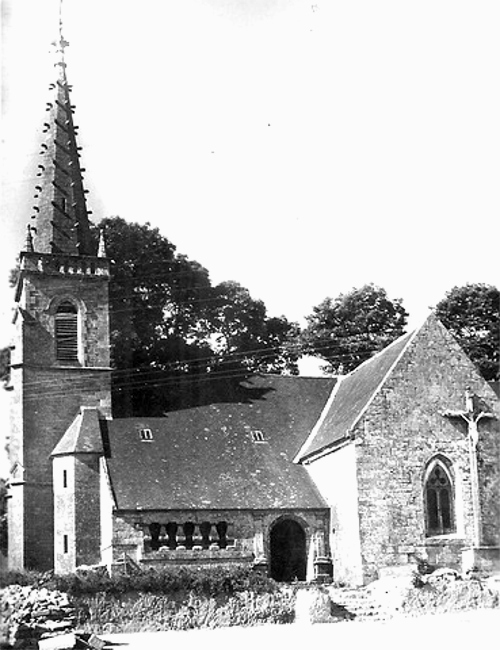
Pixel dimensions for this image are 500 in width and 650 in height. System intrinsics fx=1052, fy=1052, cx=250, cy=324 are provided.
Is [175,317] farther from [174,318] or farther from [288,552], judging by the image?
[288,552]

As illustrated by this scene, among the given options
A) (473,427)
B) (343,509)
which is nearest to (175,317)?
(343,509)

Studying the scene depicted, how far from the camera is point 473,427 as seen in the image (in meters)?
38.3

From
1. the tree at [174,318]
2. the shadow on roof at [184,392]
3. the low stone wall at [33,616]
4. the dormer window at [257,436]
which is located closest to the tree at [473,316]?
the tree at [174,318]

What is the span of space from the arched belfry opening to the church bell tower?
339 inches

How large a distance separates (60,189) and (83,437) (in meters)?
11.4

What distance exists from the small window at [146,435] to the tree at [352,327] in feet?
42.7

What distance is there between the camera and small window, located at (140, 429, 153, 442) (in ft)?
135

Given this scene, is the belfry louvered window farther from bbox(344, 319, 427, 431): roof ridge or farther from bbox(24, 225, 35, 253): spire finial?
bbox(344, 319, 427, 431): roof ridge

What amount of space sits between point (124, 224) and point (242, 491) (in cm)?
1605

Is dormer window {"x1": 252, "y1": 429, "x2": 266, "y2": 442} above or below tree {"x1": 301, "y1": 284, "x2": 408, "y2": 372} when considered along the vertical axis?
below

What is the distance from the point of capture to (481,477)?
38.1m

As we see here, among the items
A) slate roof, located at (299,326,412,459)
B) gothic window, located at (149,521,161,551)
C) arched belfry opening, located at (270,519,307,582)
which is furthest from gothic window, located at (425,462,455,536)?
gothic window, located at (149,521,161,551)

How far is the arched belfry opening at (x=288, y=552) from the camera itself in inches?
1566

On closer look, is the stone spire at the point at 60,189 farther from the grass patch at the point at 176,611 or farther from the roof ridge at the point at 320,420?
the grass patch at the point at 176,611
